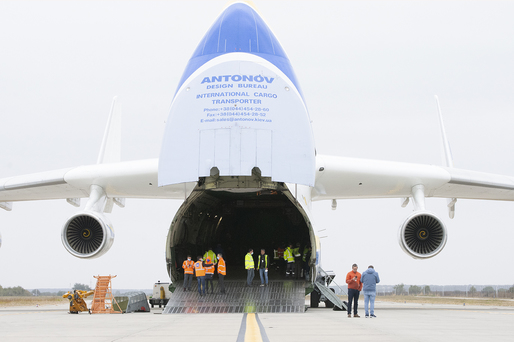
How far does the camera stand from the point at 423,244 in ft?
48.9

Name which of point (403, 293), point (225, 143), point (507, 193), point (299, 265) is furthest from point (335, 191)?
point (403, 293)

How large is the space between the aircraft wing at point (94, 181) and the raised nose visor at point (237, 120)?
3.23 metres

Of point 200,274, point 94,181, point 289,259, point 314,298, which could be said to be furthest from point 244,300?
point 94,181

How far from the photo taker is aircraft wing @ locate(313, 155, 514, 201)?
16.0 m

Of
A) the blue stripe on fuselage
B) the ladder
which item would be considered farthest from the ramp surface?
the blue stripe on fuselage

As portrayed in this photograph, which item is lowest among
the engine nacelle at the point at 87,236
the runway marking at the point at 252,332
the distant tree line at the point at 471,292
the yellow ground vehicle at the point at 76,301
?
the distant tree line at the point at 471,292

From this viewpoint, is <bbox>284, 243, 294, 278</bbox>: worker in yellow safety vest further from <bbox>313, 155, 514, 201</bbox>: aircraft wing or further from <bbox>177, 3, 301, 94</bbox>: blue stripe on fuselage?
<bbox>177, 3, 301, 94</bbox>: blue stripe on fuselage

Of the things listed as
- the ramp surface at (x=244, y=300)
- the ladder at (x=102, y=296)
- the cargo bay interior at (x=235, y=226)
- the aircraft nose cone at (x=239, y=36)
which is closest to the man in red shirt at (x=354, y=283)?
the ramp surface at (x=244, y=300)

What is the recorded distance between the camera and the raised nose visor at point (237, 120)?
12.2 m

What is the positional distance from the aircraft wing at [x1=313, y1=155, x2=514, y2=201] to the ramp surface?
3169mm

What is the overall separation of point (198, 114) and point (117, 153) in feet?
28.6

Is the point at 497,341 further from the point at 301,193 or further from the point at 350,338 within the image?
the point at 301,193

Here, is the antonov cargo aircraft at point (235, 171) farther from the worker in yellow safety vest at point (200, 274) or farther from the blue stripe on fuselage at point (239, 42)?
the worker in yellow safety vest at point (200, 274)

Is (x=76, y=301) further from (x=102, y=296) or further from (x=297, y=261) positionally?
(x=297, y=261)
